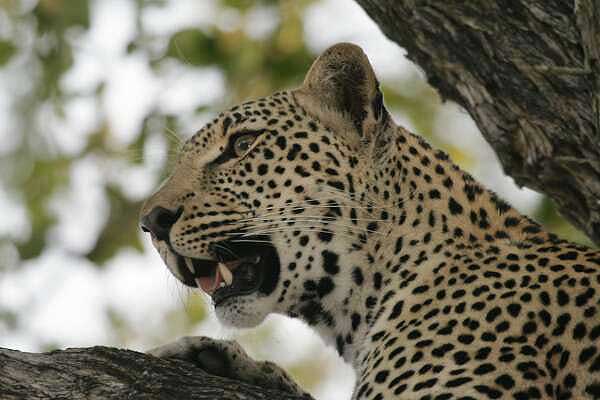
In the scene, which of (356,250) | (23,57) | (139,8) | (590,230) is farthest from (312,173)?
(23,57)

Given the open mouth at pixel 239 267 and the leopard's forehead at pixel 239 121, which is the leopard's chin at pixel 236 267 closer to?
the open mouth at pixel 239 267

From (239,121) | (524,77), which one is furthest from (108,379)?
(524,77)

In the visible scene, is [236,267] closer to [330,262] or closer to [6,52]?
[330,262]

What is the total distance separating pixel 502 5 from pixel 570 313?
1777mm

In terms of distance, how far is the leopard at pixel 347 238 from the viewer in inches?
241

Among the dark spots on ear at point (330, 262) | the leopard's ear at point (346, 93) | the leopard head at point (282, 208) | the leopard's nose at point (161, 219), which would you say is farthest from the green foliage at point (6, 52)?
the dark spots on ear at point (330, 262)

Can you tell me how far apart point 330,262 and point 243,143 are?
3.08 ft

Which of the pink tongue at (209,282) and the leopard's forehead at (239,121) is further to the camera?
the leopard's forehead at (239,121)

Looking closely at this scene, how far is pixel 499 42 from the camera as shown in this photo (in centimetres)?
664

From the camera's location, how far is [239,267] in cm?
688

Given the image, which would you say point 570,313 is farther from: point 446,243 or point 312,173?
point 312,173

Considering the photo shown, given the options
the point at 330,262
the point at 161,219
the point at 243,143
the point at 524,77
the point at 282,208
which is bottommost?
the point at 330,262

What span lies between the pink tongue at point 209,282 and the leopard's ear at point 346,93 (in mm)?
1089

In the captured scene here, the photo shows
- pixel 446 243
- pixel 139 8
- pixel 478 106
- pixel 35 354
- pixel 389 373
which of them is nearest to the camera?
pixel 35 354
